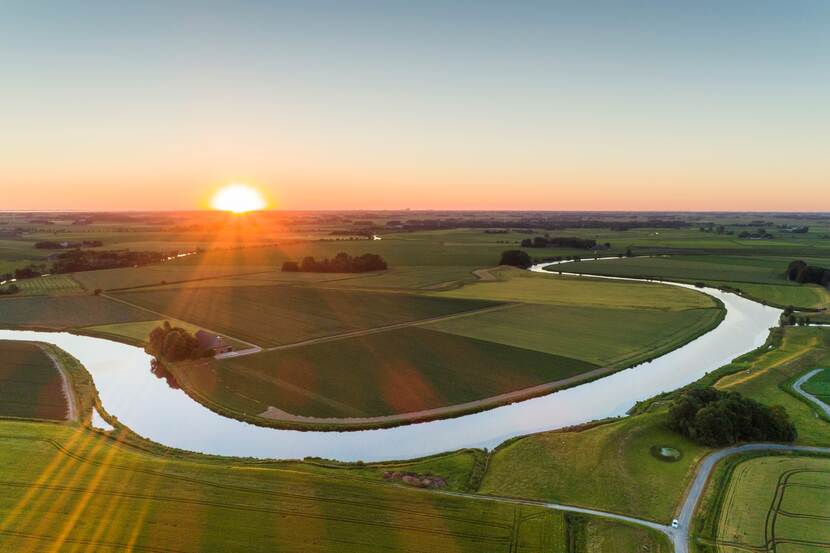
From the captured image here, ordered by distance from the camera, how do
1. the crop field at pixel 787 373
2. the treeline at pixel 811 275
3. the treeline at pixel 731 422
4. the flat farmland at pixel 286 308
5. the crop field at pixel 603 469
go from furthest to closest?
1. the treeline at pixel 811 275
2. the flat farmland at pixel 286 308
3. the crop field at pixel 787 373
4. the treeline at pixel 731 422
5. the crop field at pixel 603 469

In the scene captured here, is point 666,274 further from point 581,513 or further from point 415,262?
point 581,513

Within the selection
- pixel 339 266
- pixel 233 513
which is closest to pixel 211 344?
pixel 233 513

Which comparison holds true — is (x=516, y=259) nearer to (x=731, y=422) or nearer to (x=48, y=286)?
(x=731, y=422)

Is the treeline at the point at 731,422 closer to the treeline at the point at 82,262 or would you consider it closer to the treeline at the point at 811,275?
the treeline at the point at 811,275

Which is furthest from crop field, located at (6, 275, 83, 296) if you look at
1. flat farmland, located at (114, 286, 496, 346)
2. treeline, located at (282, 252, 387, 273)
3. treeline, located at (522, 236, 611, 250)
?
treeline, located at (522, 236, 611, 250)

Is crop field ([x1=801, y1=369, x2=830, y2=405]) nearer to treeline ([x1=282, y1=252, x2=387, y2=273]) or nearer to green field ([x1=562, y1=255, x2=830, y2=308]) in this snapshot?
green field ([x1=562, y1=255, x2=830, y2=308])

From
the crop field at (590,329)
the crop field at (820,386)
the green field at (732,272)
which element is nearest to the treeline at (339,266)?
the green field at (732,272)

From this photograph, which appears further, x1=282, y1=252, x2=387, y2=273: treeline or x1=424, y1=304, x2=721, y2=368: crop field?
x1=282, y1=252, x2=387, y2=273: treeline
